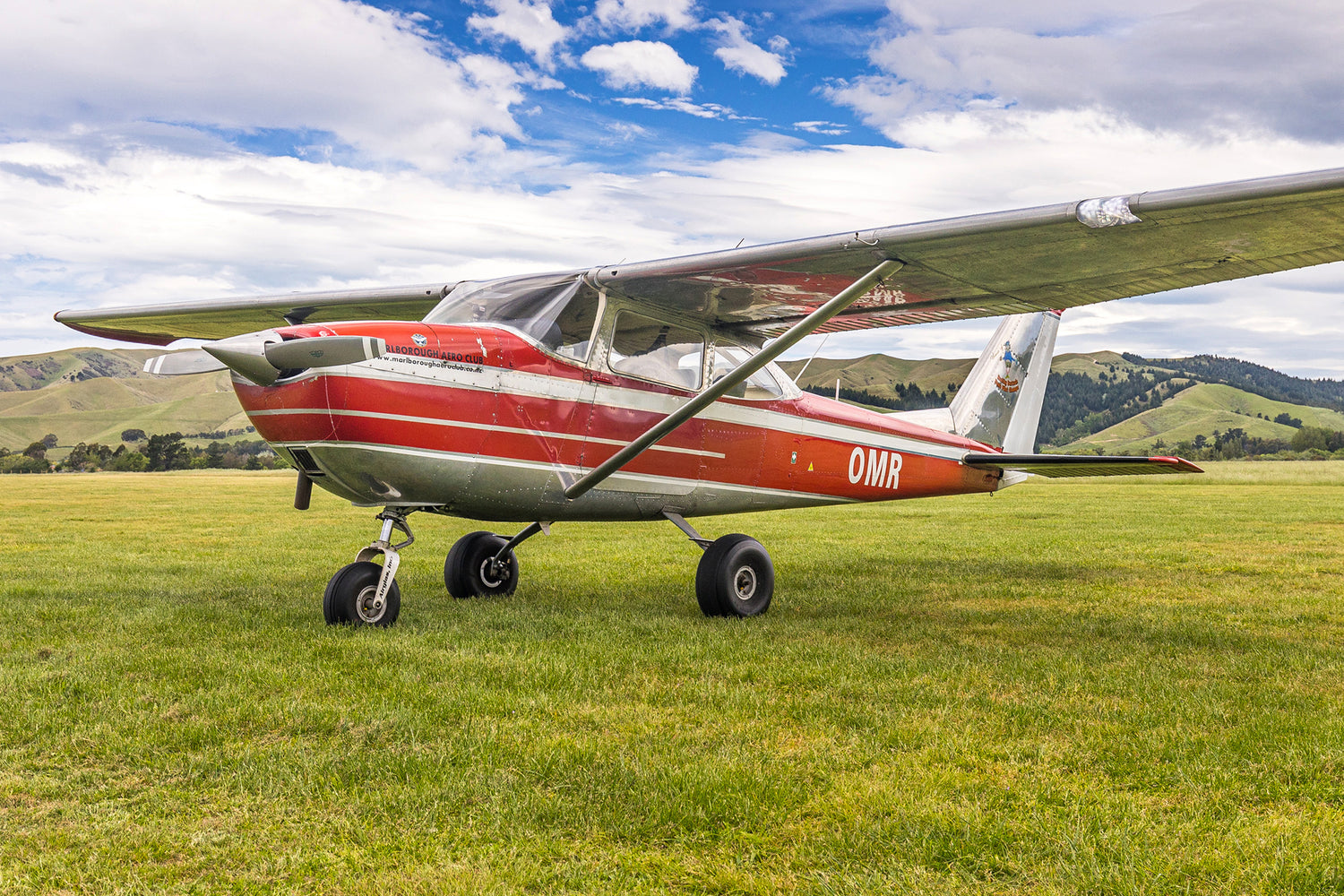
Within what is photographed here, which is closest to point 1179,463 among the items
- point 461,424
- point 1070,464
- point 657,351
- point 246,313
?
point 1070,464

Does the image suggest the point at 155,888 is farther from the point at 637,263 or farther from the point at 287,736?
the point at 637,263

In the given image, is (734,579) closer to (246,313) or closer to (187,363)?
(187,363)

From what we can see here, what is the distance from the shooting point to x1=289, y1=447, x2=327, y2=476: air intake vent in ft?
19.5

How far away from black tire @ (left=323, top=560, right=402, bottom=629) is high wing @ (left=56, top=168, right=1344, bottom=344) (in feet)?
7.75

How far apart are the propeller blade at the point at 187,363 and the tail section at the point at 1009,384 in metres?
7.75

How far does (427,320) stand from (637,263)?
1.62 metres

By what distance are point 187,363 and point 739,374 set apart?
359 cm

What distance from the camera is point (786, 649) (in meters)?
5.72

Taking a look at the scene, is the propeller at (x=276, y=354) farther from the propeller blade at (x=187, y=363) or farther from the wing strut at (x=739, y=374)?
the wing strut at (x=739, y=374)

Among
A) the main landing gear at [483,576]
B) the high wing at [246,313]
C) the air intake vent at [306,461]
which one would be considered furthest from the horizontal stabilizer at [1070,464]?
the air intake vent at [306,461]

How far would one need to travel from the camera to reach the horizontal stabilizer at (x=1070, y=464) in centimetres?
814

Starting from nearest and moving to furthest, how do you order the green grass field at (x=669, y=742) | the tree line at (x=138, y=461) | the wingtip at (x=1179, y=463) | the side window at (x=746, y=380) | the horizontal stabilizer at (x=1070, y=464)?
the green grass field at (x=669, y=742) < the wingtip at (x=1179, y=463) < the side window at (x=746, y=380) < the horizontal stabilizer at (x=1070, y=464) < the tree line at (x=138, y=461)

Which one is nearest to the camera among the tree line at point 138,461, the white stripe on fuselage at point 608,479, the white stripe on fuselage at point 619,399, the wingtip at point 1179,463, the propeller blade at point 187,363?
the propeller blade at point 187,363

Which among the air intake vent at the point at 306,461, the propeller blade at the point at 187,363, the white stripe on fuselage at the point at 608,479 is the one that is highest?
the propeller blade at the point at 187,363
